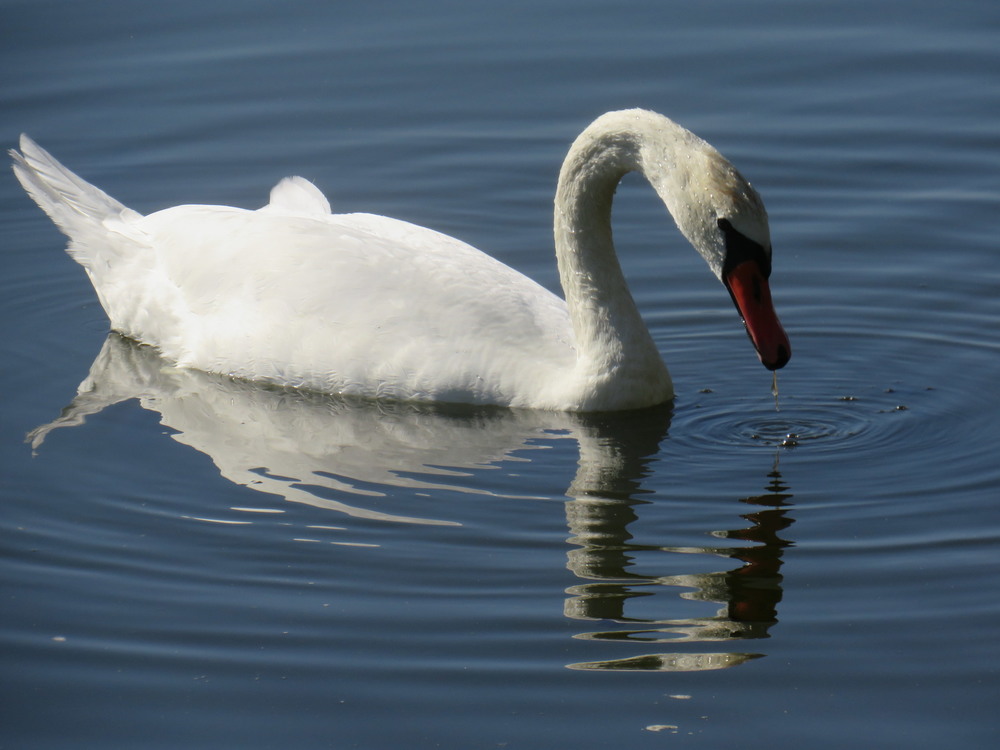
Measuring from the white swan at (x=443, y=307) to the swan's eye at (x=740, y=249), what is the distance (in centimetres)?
14

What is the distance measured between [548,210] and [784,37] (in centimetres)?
366

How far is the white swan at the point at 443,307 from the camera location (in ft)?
32.1

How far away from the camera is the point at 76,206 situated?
11.9 metres

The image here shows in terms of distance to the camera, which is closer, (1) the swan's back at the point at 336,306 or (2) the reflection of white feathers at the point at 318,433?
(2) the reflection of white feathers at the point at 318,433

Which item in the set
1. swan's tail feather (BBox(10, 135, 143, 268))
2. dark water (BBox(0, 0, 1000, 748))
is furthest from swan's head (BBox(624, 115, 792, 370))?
swan's tail feather (BBox(10, 135, 143, 268))

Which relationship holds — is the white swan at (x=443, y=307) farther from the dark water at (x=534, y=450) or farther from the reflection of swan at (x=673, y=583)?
the reflection of swan at (x=673, y=583)

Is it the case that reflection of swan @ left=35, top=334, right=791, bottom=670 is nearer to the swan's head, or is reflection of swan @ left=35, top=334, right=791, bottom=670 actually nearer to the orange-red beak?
the orange-red beak

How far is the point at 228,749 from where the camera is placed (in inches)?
259

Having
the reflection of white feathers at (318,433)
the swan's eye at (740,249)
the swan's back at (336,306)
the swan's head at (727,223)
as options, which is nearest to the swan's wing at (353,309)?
the swan's back at (336,306)

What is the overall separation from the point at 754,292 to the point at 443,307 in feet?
6.19

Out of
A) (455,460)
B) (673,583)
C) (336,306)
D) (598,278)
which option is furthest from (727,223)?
(336,306)

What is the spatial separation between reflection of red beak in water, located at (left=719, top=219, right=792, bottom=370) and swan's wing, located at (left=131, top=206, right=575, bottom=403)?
1331mm

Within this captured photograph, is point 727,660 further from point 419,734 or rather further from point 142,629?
point 142,629

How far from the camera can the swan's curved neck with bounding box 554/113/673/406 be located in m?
9.87
